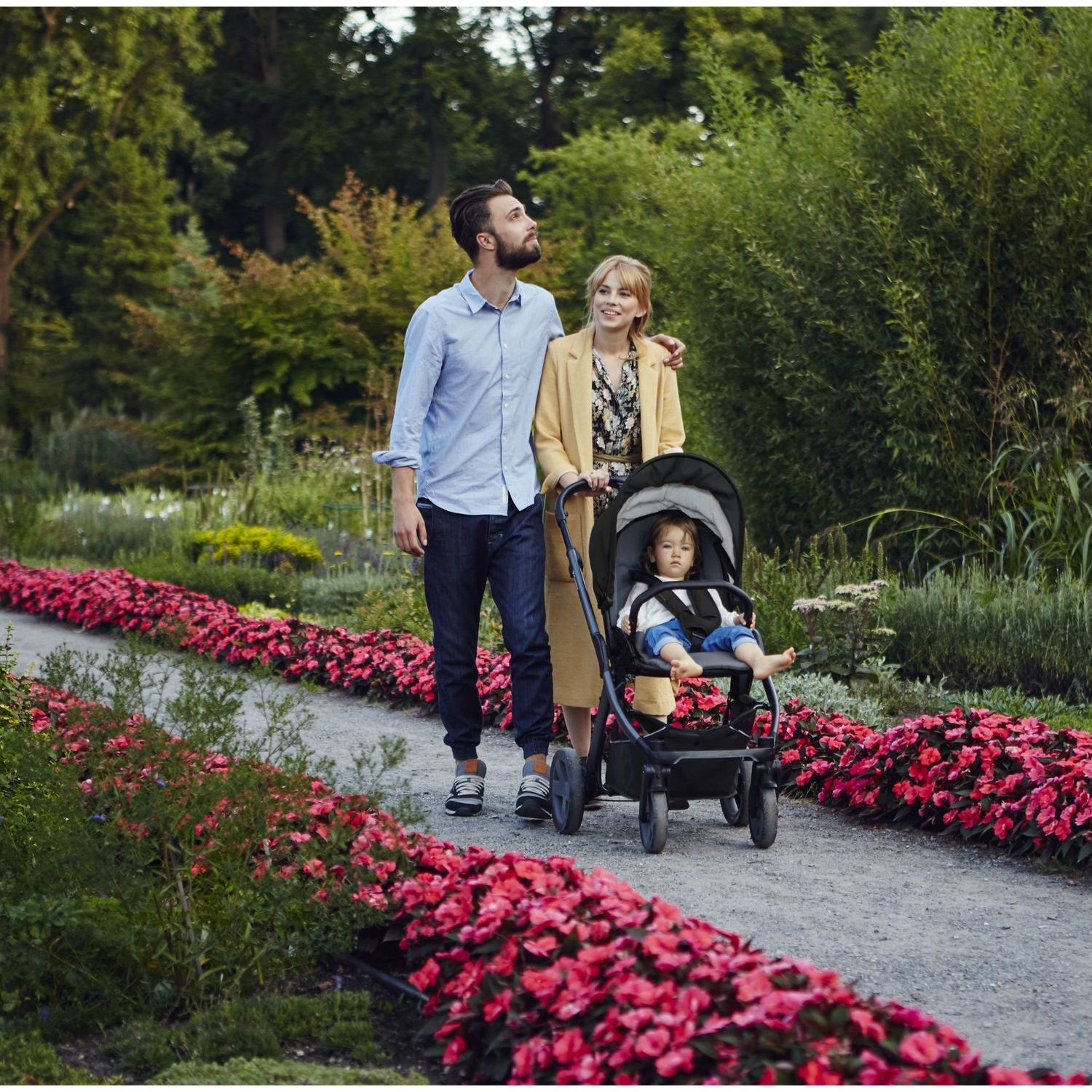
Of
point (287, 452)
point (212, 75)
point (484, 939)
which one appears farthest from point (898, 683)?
point (212, 75)

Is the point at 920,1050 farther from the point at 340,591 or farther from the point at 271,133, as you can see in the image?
the point at 271,133

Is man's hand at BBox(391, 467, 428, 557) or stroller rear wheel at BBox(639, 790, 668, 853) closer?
stroller rear wheel at BBox(639, 790, 668, 853)

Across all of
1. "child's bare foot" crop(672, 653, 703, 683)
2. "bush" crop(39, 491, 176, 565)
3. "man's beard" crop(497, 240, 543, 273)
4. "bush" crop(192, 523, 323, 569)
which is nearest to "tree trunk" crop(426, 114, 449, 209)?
"bush" crop(39, 491, 176, 565)

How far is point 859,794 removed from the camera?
5684 millimetres

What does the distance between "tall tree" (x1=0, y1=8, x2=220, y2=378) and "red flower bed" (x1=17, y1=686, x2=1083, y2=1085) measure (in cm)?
2475

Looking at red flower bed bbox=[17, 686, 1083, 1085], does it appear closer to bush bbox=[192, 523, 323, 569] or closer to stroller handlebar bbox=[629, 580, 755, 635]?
stroller handlebar bbox=[629, 580, 755, 635]

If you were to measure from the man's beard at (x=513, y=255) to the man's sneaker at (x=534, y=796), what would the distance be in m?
1.89

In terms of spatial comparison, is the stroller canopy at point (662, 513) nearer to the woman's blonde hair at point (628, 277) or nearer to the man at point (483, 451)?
the man at point (483, 451)

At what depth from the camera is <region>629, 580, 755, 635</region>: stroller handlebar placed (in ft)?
16.0

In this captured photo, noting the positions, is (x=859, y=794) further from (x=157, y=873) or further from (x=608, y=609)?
(x=157, y=873)

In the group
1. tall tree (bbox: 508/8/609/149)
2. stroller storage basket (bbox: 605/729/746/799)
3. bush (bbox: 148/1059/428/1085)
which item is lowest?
bush (bbox: 148/1059/428/1085)

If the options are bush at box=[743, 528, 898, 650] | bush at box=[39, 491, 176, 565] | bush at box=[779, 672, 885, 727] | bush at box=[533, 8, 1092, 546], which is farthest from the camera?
bush at box=[39, 491, 176, 565]

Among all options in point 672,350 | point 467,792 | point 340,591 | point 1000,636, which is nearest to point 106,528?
point 340,591

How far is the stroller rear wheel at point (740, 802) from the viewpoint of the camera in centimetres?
527
